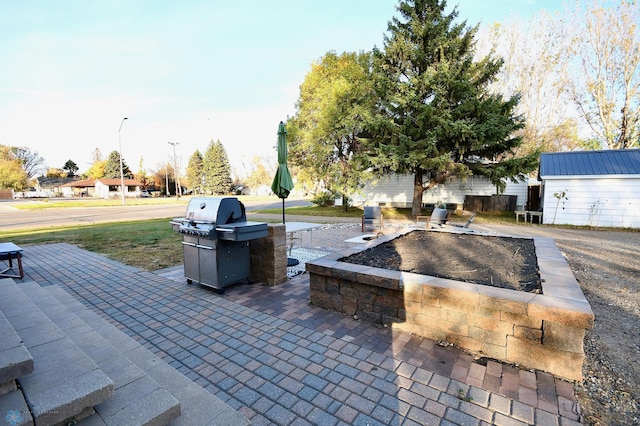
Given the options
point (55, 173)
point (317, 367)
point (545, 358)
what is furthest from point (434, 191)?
point (55, 173)

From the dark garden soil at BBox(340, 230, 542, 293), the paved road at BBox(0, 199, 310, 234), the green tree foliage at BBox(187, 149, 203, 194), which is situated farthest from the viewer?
the green tree foliage at BBox(187, 149, 203, 194)


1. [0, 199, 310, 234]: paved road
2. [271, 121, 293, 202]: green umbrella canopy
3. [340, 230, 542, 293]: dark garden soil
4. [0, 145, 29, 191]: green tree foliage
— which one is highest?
[0, 145, 29, 191]: green tree foliage

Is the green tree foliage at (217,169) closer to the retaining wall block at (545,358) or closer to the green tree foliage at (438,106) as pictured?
the green tree foliage at (438,106)

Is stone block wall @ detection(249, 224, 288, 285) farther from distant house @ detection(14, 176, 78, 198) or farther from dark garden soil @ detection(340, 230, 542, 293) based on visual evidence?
distant house @ detection(14, 176, 78, 198)

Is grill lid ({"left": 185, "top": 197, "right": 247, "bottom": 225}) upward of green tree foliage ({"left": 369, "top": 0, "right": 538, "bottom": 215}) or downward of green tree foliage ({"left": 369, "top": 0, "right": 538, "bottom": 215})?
downward

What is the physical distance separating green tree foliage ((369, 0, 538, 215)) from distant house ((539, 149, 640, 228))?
1.26m

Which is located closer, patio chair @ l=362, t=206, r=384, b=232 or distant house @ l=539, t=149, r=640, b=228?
patio chair @ l=362, t=206, r=384, b=232

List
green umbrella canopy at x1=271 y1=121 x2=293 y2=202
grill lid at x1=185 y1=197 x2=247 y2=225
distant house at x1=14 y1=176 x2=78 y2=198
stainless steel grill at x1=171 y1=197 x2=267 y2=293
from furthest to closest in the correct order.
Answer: distant house at x1=14 y1=176 x2=78 y2=198, green umbrella canopy at x1=271 y1=121 x2=293 y2=202, grill lid at x1=185 y1=197 x2=247 y2=225, stainless steel grill at x1=171 y1=197 x2=267 y2=293

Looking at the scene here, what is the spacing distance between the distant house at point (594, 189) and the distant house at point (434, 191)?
148 inches

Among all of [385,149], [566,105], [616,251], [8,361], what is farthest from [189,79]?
[566,105]

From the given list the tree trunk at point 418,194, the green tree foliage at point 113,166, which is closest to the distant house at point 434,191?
the tree trunk at point 418,194

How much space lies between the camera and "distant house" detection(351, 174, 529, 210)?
16547mm

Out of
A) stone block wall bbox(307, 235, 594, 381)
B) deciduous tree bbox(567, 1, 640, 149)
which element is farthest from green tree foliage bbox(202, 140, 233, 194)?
stone block wall bbox(307, 235, 594, 381)

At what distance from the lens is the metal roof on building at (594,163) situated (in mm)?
10898
